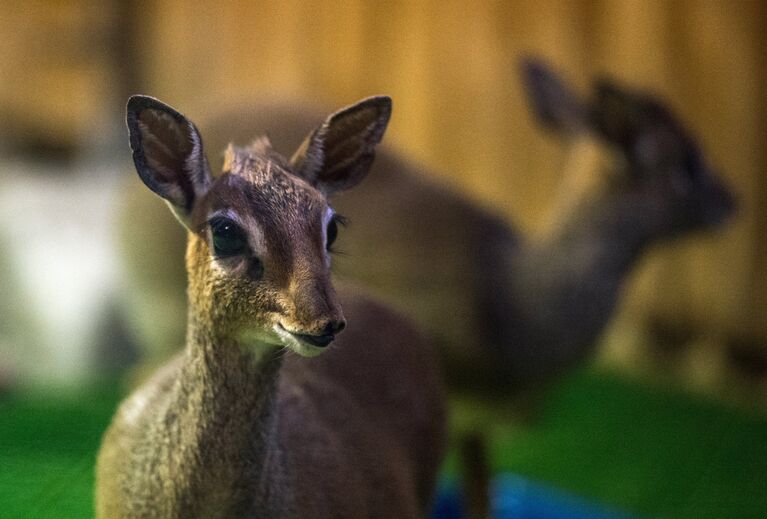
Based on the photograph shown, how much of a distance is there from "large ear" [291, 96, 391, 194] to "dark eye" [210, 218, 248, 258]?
153mm

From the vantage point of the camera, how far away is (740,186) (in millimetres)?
3238

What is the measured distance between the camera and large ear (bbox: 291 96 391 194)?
1.32 m

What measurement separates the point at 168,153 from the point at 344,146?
0.24 meters

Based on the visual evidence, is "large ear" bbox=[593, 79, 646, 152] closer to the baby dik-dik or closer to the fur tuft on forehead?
the baby dik-dik

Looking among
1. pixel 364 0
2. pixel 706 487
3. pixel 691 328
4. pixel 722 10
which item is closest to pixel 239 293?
pixel 364 0

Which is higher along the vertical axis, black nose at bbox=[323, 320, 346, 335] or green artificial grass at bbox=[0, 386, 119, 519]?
black nose at bbox=[323, 320, 346, 335]

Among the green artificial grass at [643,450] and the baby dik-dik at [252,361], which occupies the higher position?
the baby dik-dik at [252,361]

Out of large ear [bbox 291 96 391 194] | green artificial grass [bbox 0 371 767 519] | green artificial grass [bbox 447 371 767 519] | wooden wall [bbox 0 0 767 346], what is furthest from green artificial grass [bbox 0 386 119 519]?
wooden wall [bbox 0 0 767 346]

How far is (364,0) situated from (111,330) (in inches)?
55.6

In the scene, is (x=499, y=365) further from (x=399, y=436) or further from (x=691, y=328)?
(x=691, y=328)

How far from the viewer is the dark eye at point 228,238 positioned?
4.01ft

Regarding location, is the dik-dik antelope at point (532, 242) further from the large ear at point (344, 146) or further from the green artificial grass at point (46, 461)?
the large ear at point (344, 146)

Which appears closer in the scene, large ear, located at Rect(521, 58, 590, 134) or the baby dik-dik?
the baby dik-dik

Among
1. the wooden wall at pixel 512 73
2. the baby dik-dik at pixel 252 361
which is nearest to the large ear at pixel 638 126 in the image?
the wooden wall at pixel 512 73
